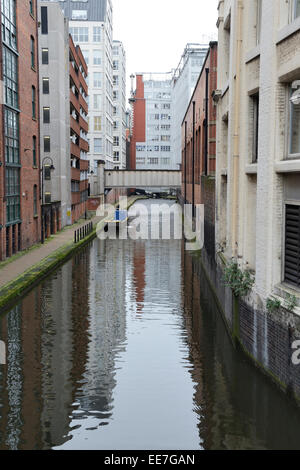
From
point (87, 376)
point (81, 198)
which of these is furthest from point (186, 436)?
point (81, 198)

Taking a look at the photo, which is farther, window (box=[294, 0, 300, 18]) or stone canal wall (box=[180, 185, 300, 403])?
window (box=[294, 0, 300, 18])

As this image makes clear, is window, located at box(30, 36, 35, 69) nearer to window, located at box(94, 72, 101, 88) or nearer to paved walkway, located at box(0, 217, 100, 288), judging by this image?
paved walkway, located at box(0, 217, 100, 288)

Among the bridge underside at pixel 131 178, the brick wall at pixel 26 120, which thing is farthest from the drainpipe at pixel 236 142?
the bridge underside at pixel 131 178

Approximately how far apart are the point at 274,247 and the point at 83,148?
177ft

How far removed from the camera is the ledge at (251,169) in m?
12.5

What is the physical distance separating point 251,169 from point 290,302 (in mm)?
4234

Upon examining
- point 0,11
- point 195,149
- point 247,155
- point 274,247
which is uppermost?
point 0,11

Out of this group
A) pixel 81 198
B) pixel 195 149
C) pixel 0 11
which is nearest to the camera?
pixel 0 11

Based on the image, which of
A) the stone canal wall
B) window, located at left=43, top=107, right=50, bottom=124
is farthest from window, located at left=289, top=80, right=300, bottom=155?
window, located at left=43, top=107, right=50, bottom=124

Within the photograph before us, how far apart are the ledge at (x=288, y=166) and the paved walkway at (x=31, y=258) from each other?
39.3 feet

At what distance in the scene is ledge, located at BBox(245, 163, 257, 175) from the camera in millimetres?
12492

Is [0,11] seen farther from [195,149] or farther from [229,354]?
[195,149]

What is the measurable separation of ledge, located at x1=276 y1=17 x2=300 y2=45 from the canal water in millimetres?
6817
